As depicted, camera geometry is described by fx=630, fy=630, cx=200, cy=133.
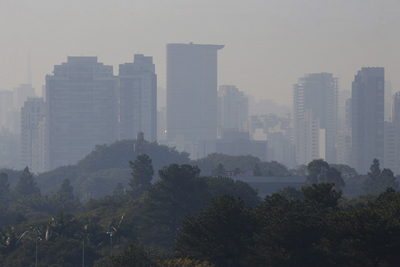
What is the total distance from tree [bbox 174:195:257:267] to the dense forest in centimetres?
6

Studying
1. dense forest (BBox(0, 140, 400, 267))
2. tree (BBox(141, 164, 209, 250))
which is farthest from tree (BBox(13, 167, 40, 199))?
tree (BBox(141, 164, 209, 250))

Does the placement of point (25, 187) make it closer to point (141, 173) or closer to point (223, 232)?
point (141, 173)

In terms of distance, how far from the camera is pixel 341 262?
33.3 metres

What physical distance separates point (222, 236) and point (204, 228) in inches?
51.8

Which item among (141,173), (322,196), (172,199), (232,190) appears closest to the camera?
(322,196)

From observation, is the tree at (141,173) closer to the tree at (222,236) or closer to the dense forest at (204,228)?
the dense forest at (204,228)

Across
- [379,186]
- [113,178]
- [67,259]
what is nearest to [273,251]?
[67,259]

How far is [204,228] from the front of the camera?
130 ft

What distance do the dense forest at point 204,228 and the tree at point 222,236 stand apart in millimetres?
62

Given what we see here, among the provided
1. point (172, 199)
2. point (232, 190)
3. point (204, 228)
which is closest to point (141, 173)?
point (232, 190)

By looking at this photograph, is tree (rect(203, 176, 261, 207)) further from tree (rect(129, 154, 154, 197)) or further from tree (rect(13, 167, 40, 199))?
tree (rect(13, 167, 40, 199))

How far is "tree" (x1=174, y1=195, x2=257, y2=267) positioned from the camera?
127ft

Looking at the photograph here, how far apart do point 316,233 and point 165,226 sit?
106ft

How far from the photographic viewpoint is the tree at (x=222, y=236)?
3866 cm
